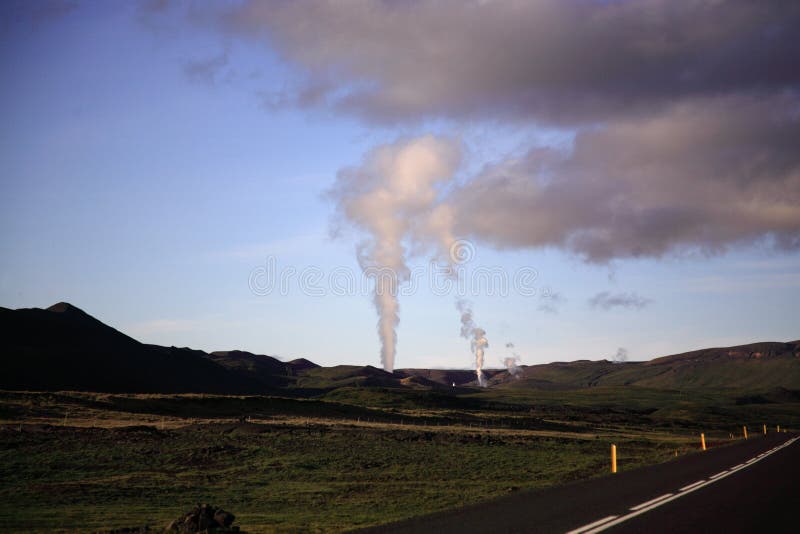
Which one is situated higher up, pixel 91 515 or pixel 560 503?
pixel 560 503

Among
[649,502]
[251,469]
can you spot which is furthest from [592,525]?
[251,469]

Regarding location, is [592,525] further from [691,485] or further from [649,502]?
[691,485]

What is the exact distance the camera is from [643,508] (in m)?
16.8

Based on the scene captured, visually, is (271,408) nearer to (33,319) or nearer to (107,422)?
(107,422)

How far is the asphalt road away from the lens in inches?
566

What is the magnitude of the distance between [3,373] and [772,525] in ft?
494

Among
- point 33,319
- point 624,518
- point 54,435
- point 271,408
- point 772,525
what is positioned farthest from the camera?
point 33,319

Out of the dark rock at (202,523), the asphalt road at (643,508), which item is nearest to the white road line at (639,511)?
the asphalt road at (643,508)

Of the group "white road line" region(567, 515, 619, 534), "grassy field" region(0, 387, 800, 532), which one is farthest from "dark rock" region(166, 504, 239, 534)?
"white road line" region(567, 515, 619, 534)

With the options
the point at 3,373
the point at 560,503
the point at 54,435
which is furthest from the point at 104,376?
the point at 560,503

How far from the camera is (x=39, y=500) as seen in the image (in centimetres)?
2923

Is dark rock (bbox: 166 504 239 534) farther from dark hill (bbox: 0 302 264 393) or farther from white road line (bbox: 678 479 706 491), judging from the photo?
dark hill (bbox: 0 302 264 393)

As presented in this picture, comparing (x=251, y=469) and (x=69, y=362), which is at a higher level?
(x=69, y=362)

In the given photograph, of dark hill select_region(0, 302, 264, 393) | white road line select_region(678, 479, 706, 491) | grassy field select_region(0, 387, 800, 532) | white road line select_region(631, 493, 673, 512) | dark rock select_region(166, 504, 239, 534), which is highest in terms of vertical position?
dark hill select_region(0, 302, 264, 393)
